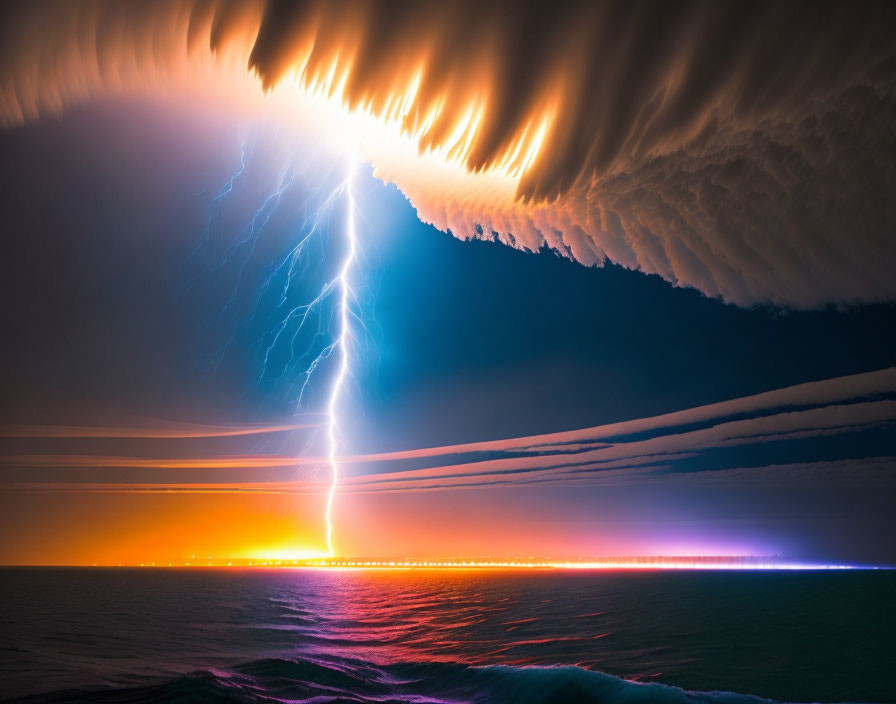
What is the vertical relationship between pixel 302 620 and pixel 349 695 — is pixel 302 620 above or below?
below

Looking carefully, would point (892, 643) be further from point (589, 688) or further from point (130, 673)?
point (130, 673)

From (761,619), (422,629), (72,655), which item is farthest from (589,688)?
(761,619)

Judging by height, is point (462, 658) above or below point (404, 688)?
below

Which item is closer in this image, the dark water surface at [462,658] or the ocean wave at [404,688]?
the ocean wave at [404,688]

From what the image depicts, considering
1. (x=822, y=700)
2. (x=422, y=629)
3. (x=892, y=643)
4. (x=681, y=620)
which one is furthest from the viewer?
(x=681, y=620)

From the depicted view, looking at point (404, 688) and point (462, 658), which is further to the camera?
point (462, 658)

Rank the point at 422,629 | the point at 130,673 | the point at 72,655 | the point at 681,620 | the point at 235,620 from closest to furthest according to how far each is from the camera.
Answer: the point at 130,673 < the point at 72,655 < the point at 422,629 < the point at 681,620 < the point at 235,620

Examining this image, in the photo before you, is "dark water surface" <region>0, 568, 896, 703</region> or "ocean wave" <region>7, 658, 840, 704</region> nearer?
"ocean wave" <region>7, 658, 840, 704</region>

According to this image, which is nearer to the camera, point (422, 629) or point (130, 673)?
point (130, 673)
